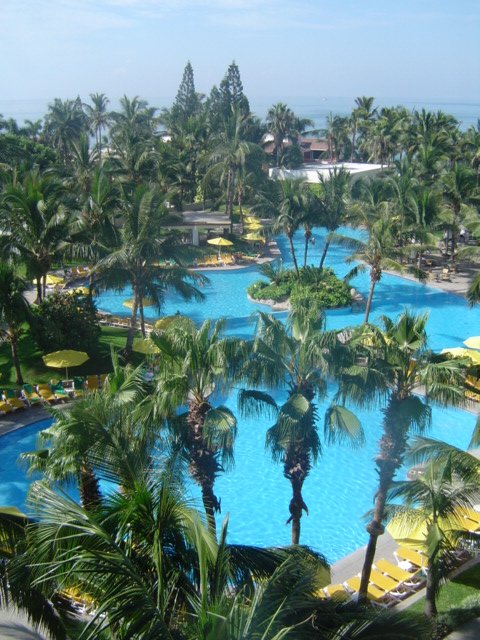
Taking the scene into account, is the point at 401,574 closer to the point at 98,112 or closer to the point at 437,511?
the point at 437,511

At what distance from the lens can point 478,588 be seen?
38.4 feet

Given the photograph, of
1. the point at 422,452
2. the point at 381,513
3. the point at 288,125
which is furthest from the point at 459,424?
the point at 288,125

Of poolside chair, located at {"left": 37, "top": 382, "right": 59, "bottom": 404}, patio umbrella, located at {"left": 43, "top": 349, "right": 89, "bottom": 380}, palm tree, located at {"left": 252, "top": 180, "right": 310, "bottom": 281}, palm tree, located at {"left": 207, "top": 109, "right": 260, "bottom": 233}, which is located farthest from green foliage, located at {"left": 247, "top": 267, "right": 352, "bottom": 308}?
poolside chair, located at {"left": 37, "top": 382, "right": 59, "bottom": 404}

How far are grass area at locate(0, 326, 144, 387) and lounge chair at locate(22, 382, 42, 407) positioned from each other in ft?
2.93

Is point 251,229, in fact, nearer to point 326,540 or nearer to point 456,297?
point 456,297

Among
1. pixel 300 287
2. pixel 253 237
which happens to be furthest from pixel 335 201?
pixel 253 237

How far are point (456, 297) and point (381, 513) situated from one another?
21.9 meters

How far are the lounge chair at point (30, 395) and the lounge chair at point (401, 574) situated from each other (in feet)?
37.1

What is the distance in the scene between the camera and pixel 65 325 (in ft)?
72.1

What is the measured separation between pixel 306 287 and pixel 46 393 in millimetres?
14514

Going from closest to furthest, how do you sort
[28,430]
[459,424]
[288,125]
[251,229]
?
[28,430] → [459,424] → [251,229] → [288,125]

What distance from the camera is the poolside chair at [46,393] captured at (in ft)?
62.8

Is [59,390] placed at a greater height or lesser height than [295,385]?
→ lesser

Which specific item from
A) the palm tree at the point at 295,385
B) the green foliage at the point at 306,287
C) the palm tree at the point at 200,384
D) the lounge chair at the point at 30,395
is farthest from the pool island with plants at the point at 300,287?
the palm tree at the point at 200,384
